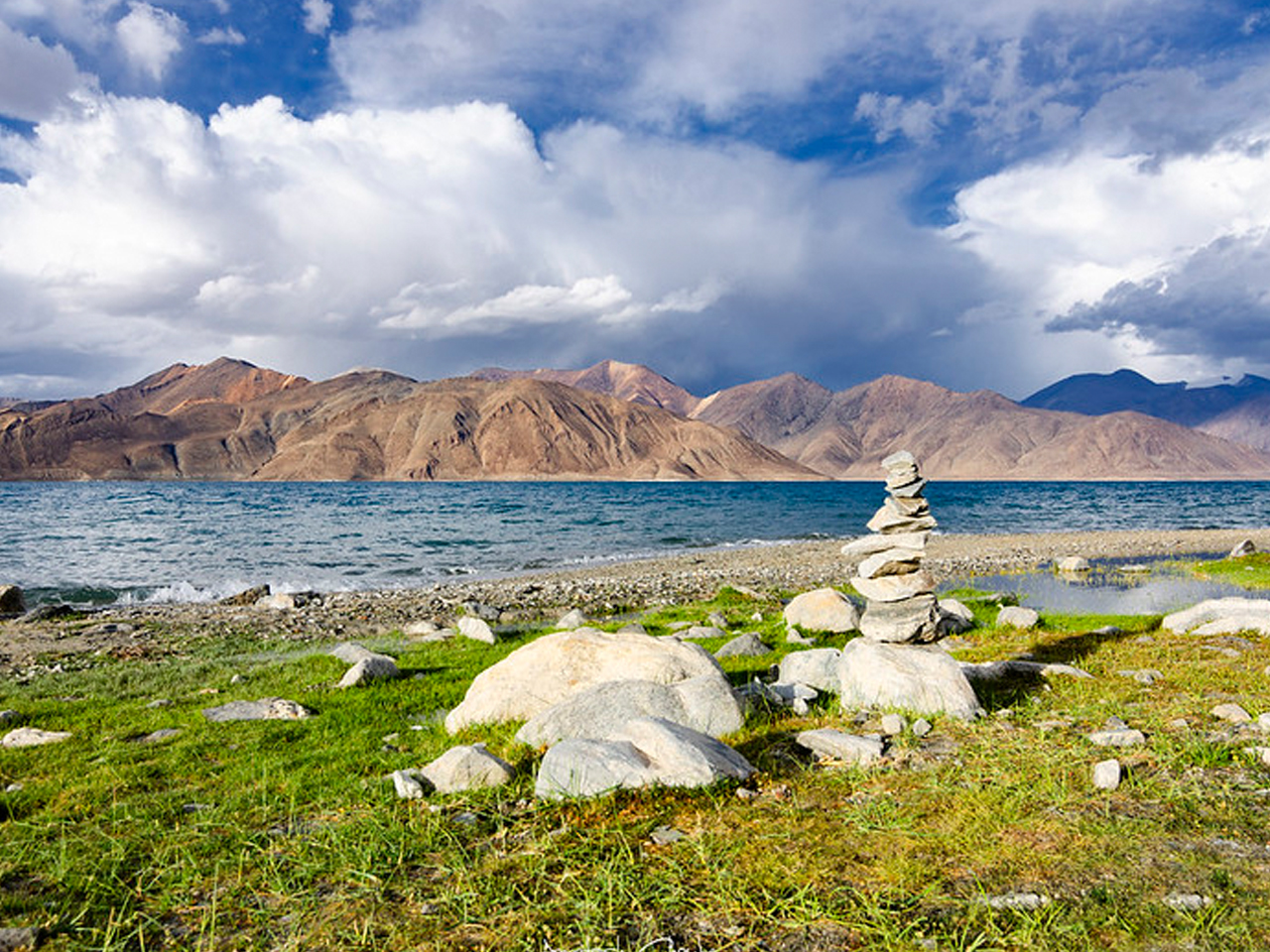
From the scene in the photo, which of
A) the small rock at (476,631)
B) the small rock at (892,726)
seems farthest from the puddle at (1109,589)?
the small rock at (476,631)

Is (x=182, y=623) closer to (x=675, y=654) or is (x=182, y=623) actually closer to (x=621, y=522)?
(x=675, y=654)

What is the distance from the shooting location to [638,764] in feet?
22.2

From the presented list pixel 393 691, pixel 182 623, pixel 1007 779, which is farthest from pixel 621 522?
pixel 1007 779

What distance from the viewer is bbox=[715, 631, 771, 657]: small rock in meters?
14.4

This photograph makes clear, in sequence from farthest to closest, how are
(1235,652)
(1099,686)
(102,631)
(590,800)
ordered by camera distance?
(102,631) < (1235,652) < (1099,686) < (590,800)

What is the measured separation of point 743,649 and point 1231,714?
785 cm

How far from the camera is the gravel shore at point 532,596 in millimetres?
20000

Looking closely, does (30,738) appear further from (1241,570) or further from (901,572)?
(1241,570)

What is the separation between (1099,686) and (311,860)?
10216 millimetres

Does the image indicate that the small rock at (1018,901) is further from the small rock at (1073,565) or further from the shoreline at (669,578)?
the small rock at (1073,565)

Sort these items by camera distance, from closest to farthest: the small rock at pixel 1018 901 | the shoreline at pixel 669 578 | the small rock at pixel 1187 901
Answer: the small rock at pixel 1187 901
the small rock at pixel 1018 901
the shoreline at pixel 669 578

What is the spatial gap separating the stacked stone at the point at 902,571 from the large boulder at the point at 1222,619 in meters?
5.83

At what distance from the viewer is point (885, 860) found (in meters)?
5.25

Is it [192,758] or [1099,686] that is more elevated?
[1099,686]
